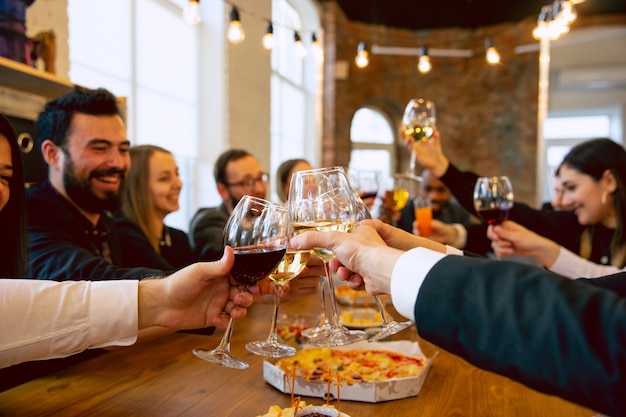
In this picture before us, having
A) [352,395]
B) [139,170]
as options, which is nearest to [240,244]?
[352,395]

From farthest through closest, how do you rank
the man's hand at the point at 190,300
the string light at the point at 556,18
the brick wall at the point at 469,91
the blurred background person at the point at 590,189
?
the brick wall at the point at 469,91 → the string light at the point at 556,18 → the blurred background person at the point at 590,189 → the man's hand at the point at 190,300

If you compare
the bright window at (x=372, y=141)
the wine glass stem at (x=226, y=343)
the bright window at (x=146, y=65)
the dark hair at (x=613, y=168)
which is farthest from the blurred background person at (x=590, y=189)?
the bright window at (x=372, y=141)

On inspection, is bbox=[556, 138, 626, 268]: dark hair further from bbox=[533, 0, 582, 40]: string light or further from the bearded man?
the bearded man

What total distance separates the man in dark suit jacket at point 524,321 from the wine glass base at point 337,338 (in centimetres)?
21

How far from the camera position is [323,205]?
1.00 metres

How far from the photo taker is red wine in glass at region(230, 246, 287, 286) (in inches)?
38.4

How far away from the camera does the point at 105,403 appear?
1.07 meters

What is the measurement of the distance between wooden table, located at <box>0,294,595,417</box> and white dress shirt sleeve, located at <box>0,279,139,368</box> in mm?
111

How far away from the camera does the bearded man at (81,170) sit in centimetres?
190

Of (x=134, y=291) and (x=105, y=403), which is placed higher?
(x=134, y=291)

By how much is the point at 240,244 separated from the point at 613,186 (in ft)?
7.05

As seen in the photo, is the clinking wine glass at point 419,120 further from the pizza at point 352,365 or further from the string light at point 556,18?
the string light at point 556,18

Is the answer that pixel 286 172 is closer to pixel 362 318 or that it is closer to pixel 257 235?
pixel 362 318

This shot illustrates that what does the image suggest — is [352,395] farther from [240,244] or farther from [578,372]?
[578,372]
